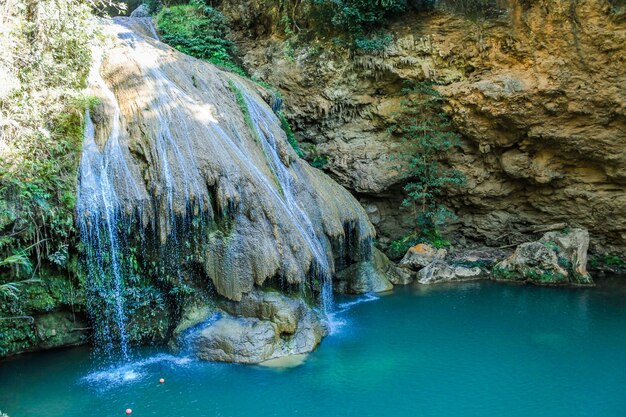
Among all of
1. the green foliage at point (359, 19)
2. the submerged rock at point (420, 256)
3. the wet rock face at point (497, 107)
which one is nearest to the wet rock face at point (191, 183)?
the submerged rock at point (420, 256)

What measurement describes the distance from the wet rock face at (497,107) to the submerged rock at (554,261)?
Answer: 1820 mm

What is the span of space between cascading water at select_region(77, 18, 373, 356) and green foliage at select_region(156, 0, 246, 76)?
572cm

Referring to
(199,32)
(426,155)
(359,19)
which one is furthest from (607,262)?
(199,32)

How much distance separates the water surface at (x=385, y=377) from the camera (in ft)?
24.7

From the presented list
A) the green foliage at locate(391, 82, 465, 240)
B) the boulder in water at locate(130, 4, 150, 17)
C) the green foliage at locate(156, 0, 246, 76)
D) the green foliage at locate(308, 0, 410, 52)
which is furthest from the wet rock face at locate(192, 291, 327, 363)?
the boulder in water at locate(130, 4, 150, 17)

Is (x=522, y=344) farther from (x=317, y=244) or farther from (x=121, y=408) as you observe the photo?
(x=121, y=408)

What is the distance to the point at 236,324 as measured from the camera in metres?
9.36

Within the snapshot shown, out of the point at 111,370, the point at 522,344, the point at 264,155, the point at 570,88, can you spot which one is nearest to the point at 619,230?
the point at 570,88

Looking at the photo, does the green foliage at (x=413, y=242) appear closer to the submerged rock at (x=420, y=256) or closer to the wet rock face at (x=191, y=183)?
the submerged rock at (x=420, y=256)

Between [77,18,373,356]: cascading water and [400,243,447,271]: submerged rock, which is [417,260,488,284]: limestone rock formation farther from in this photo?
[77,18,373,356]: cascading water

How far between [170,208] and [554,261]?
431 inches

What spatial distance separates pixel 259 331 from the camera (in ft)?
30.1

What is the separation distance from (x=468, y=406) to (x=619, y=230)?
35.4 ft

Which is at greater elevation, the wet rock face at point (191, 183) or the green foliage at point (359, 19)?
the green foliage at point (359, 19)
